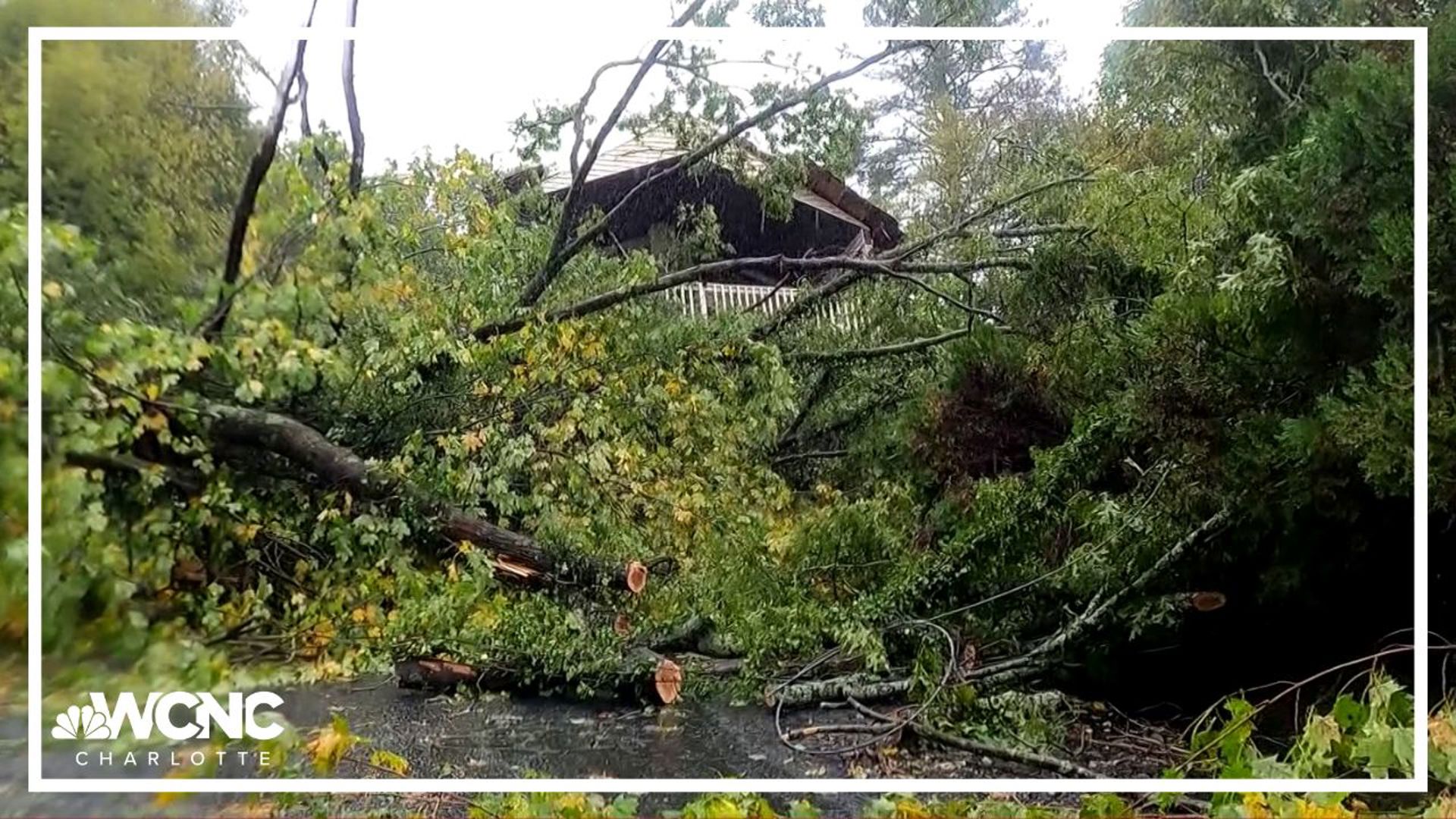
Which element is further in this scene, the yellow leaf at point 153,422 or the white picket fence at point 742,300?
the white picket fence at point 742,300

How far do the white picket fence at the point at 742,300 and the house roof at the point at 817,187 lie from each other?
0.16 meters

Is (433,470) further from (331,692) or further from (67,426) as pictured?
(67,426)

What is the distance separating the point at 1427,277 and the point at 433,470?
1.87 metres

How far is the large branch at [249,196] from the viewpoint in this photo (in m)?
1.57

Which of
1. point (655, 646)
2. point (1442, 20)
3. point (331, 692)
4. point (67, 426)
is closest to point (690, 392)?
point (655, 646)

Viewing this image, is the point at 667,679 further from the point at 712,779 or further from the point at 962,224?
the point at 962,224

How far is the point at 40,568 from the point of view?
5.11 ft

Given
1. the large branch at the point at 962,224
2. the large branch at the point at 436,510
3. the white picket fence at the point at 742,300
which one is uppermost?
the large branch at the point at 962,224

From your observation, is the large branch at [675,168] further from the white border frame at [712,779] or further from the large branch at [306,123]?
the large branch at [306,123]

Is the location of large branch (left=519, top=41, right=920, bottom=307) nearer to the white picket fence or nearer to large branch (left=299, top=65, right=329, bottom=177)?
the white picket fence

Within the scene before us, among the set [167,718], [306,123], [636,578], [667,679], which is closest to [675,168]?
[306,123]

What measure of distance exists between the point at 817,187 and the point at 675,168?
0.92 ft

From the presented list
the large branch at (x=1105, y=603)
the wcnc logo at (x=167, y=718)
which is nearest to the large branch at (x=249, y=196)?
the wcnc logo at (x=167, y=718)

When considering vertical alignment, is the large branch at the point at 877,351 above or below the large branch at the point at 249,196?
below
